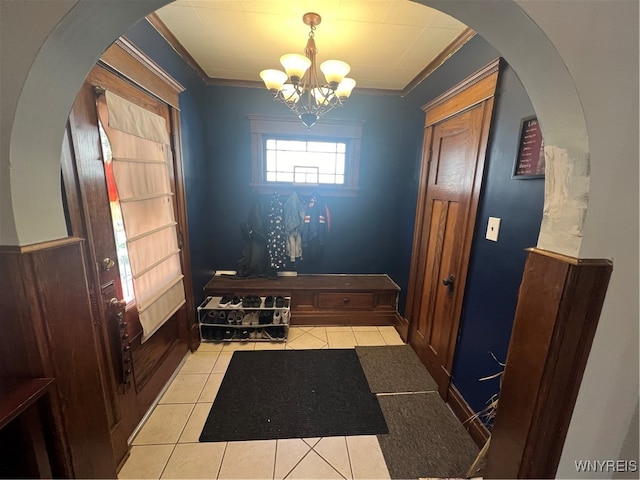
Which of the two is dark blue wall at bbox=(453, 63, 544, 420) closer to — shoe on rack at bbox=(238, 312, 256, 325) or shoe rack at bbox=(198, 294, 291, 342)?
shoe rack at bbox=(198, 294, 291, 342)

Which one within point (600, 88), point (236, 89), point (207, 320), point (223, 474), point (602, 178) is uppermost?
point (236, 89)

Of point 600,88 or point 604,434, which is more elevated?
point 600,88

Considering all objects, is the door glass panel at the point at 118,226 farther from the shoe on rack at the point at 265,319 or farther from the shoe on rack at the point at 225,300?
the shoe on rack at the point at 265,319

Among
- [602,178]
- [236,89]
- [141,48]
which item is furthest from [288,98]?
[602,178]

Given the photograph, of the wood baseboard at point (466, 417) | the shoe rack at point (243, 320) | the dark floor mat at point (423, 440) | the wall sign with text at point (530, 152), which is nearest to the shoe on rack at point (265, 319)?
the shoe rack at point (243, 320)

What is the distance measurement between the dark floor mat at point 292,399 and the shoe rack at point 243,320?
23 centimetres

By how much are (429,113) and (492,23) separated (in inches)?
72.6

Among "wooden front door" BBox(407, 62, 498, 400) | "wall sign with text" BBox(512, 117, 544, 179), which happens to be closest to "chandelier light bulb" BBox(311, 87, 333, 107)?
"wooden front door" BBox(407, 62, 498, 400)

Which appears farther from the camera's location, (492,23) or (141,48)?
(141,48)

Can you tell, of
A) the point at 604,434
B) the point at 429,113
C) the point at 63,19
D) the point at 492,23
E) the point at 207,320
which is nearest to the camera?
the point at 63,19

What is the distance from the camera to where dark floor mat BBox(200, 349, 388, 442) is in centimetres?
164

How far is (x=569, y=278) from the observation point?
→ 2.14 feet

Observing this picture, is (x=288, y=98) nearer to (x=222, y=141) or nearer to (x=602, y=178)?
(x=222, y=141)

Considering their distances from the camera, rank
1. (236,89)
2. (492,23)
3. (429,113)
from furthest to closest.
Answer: (236,89) < (429,113) < (492,23)
